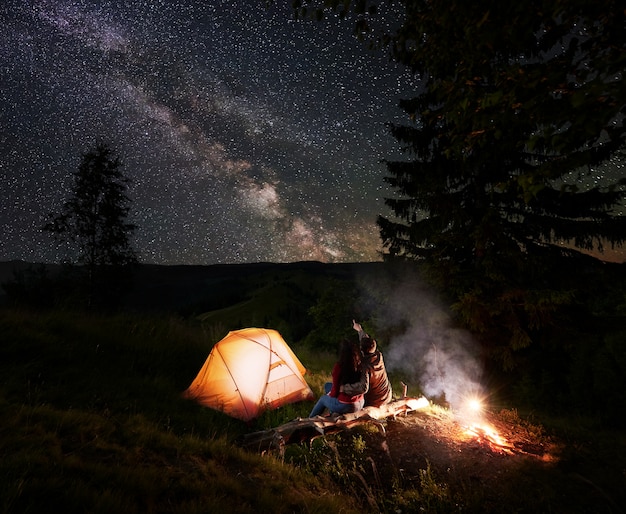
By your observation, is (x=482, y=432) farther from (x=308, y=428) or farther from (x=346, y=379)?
(x=308, y=428)

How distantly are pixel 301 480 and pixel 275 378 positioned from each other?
347 cm

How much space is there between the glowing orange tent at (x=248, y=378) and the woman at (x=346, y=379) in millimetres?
1708

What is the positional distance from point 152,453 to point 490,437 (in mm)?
6113

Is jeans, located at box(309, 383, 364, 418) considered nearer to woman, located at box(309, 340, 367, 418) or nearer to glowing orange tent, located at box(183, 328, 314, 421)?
woman, located at box(309, 340, 367, 418)

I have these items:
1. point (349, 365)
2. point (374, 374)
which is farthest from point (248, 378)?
point (374, 374)

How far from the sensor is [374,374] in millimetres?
6848

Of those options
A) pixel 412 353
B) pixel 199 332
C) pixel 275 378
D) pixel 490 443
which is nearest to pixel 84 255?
pixel 199 332

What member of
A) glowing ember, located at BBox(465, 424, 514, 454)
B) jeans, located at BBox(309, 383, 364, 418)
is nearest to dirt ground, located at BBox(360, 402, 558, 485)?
glowing ember, located at BBox(465, 424, 514, 454)

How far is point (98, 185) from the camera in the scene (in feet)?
57.3

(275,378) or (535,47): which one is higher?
(535,47)

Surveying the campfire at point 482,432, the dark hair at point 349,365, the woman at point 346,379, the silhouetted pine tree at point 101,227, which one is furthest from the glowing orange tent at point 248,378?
the silhouetted pine tree at point 101,227

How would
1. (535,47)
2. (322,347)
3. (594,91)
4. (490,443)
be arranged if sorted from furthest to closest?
(322,347) < (535,47) < (490,443) < (594,91)

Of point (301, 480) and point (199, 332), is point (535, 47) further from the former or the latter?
point (199, 332)

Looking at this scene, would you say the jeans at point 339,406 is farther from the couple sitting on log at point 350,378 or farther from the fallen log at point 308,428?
the fallen log at point 308,428
